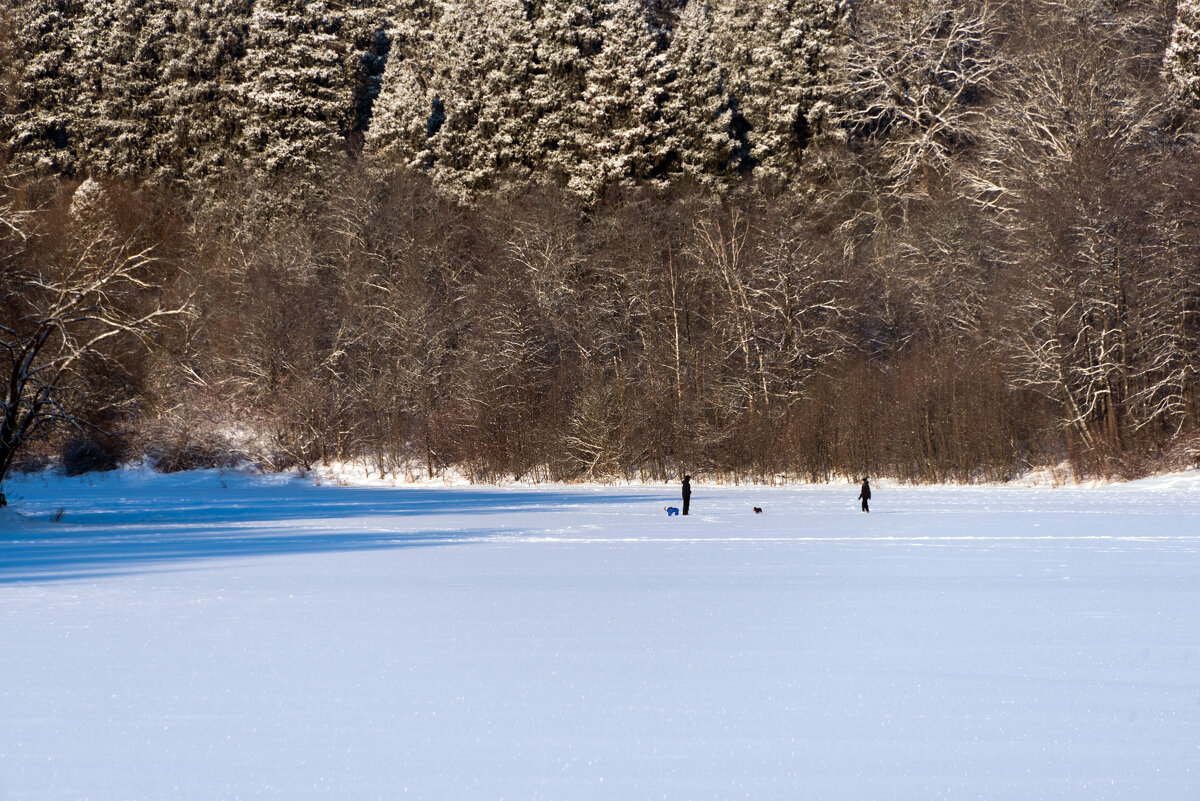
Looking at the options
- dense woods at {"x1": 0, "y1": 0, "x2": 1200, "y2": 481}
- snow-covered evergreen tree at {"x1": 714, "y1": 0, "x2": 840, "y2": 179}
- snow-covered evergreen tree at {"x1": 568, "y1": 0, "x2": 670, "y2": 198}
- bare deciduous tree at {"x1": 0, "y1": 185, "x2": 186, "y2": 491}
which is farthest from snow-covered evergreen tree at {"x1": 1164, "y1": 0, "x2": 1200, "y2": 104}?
bare deciduous tree at {"x1": 0, "y1": 185, "x2": 186, "y2": 491}

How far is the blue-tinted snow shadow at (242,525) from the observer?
15.8 meters

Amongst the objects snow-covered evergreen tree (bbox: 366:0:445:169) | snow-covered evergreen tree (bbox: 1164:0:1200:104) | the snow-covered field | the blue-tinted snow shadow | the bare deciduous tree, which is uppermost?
snow-covered evergreen tree (bbox: 366:0:445:169)

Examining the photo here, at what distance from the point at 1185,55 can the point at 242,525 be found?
33173 mm

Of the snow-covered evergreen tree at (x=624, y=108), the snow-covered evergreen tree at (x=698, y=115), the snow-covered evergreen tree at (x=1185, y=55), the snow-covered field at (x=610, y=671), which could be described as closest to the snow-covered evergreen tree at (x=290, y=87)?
the snow-covered evergreen tree at (x=624, y=108)

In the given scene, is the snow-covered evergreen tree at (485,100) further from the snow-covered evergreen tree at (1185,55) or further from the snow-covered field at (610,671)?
the snow-covered field at (610,671)

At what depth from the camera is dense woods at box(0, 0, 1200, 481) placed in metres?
33.3

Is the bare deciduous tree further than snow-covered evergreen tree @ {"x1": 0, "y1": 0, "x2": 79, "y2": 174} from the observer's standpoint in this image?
No

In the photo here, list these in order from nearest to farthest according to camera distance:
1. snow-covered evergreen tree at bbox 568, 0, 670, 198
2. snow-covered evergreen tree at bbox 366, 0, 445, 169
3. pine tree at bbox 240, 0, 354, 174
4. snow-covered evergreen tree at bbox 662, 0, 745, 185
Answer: snow-covered evergreen tree at bbox 568, 0, 670, 198
snow-covered evergreen tree at bbox 662, 0, 745, 185
snow-covered evergreen tree at bbox 366, 0, 445, 169
pine tree at bbox 240, 0, 354, 174

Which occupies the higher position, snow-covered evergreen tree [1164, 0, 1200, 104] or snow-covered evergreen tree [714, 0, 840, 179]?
snow-covered evergreen tree [714, 0, 840, 179]

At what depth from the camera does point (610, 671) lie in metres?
7.61

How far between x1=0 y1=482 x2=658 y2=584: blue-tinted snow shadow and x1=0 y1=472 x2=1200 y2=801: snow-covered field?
27cm

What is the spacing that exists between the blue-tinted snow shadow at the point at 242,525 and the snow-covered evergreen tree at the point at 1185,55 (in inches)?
891

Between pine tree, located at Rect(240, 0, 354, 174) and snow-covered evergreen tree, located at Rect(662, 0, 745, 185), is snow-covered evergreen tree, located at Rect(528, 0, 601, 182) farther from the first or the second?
pine tree, located at Rect(240, 0, 354, 174)

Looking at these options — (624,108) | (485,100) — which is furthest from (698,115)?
(485,100)
